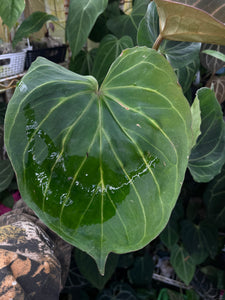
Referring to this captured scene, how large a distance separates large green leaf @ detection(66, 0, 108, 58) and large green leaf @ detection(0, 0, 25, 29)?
15 centimetres

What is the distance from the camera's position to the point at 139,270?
1.14 meters

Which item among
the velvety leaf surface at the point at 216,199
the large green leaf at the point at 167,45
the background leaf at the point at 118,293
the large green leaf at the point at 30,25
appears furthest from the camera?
the background leaf at the point at 118,293

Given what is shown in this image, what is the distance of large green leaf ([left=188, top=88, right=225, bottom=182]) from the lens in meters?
0.68

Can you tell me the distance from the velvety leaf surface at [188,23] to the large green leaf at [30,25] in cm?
52

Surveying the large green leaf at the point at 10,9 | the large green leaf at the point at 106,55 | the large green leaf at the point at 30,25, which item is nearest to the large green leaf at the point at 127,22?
the large green leaf at the point at 106,55

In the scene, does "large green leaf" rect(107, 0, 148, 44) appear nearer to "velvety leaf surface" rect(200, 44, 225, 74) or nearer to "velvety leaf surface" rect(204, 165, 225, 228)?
"velvety leaf surface" rect(200, 44, 225, 74)

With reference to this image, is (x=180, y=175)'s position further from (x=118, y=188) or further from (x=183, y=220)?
(x=183, y=220)

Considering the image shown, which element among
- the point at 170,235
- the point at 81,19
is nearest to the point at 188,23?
the point at 81,19

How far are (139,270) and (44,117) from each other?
0.93 metres

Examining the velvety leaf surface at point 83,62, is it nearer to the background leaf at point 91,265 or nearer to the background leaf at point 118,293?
the background leaf at point 91,265

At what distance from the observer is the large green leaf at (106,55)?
2.82 feet

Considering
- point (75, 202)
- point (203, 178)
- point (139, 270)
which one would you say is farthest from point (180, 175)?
point (139, 270)

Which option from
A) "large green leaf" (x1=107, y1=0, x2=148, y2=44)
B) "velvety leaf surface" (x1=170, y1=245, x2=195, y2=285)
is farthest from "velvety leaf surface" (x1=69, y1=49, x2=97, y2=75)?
"velvety leaf surface" (x1=170, y1=245, x2=195, y2=285)

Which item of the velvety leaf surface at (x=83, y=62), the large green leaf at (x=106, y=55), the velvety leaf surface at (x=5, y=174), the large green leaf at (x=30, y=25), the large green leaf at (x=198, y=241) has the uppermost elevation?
the large green leaf at (x=30, y=25)
